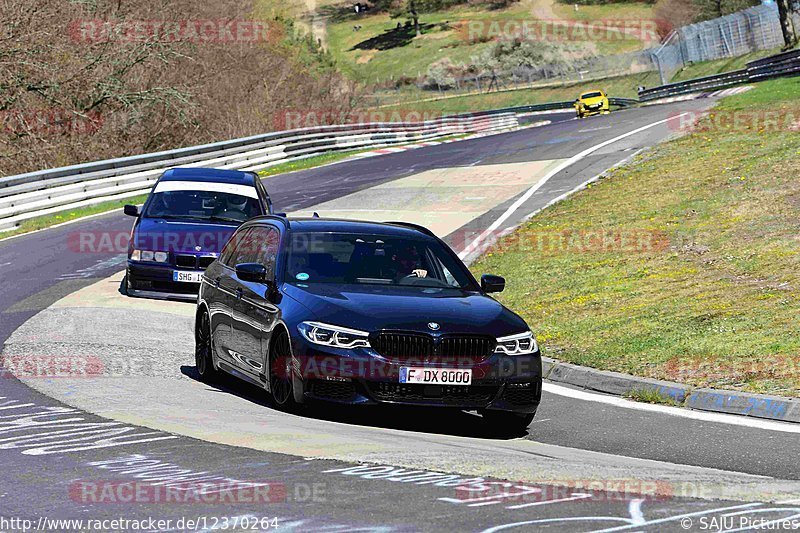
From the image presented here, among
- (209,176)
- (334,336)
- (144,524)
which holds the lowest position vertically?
(144,524)

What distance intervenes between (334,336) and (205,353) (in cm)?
278

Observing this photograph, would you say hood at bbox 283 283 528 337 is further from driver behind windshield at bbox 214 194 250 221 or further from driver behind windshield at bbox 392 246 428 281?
driver behind windshield at bbox 214 194 250 221

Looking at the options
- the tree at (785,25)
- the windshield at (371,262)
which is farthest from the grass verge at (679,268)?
the tree at (785,25)

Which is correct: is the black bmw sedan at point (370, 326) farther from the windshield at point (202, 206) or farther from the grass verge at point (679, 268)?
the windshield at point (202, 206)

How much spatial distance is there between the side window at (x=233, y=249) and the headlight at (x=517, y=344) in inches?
130

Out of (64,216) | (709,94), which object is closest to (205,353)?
(64,216)

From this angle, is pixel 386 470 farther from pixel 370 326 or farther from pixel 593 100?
pixel 593 100

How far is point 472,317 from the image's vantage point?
9492 mm

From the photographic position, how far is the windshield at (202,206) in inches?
723

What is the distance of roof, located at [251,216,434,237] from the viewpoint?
10.9 metres

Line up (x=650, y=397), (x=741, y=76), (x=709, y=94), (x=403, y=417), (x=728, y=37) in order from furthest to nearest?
(x=728, y=37), (x=741, y=76), (x=709, y=94), (x=650, y=397), (x=403, y=417)

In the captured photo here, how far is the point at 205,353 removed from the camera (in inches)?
455

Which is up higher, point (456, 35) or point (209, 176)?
point (456, 35)

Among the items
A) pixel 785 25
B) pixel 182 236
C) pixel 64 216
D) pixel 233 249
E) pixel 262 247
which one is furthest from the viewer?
pixel 785 25
